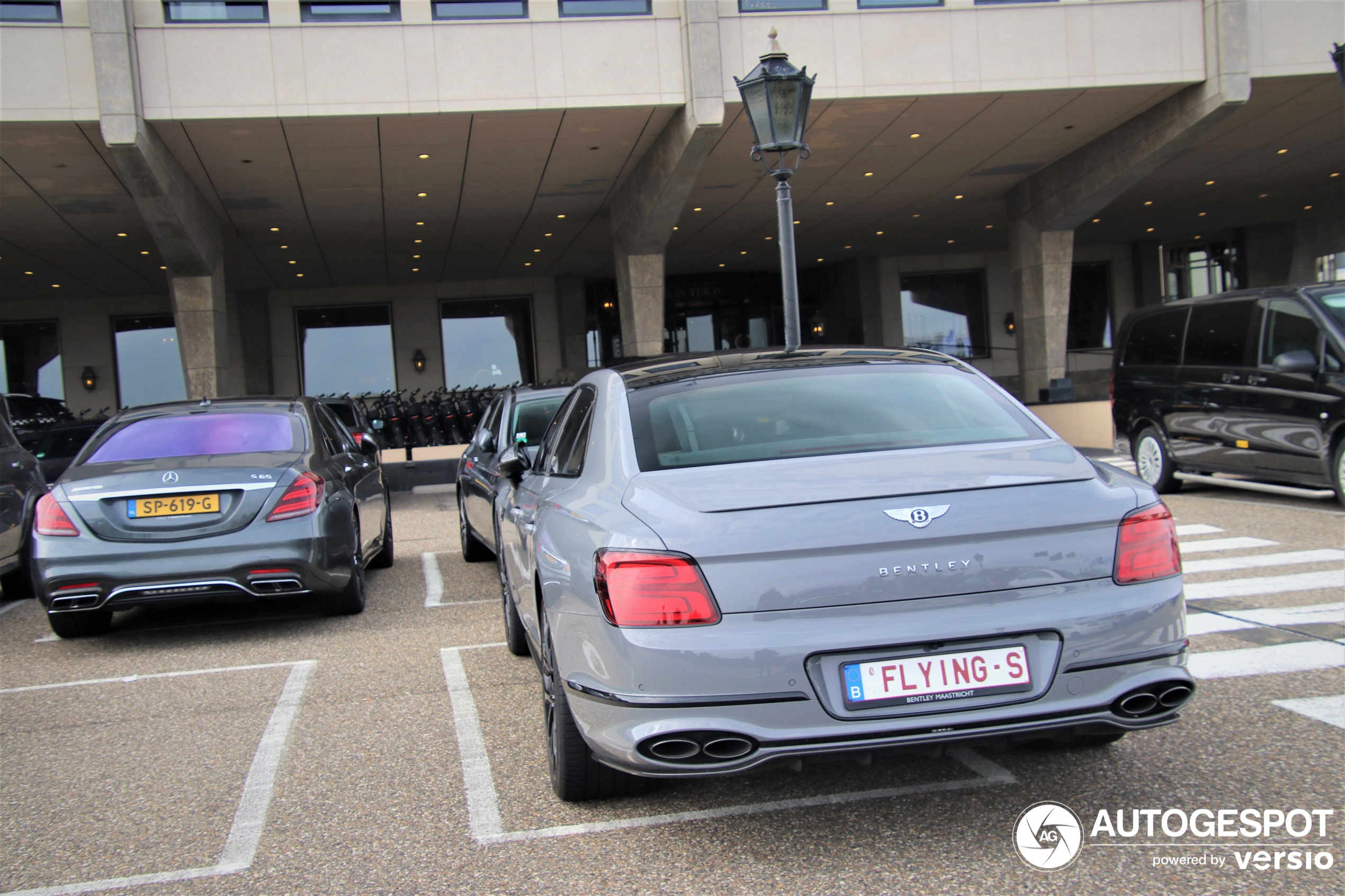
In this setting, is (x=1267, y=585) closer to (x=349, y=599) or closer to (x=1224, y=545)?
(x=1224, y=545)

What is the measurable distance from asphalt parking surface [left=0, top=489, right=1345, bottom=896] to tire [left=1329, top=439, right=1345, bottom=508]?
4.13 metres

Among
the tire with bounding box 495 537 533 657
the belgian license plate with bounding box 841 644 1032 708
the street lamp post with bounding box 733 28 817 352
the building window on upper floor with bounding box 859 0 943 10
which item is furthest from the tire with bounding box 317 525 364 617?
the building window on upper floor with bounding box 859 0 943 10

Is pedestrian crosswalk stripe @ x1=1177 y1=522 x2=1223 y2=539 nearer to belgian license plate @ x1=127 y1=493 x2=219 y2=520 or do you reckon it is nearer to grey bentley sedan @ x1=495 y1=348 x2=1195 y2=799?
grey bentley sedan @ x1=495 y1=348 x2=1195 y2=799

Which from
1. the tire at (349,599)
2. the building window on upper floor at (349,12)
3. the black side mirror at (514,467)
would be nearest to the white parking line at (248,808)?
the tire at (349,599)

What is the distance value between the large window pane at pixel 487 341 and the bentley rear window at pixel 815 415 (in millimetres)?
31755

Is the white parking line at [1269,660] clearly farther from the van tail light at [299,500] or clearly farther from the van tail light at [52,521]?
the van tail light at [52,521]

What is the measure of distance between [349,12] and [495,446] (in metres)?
11.6

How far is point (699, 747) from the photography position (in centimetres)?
278

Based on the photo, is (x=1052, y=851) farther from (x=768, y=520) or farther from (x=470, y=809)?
(x=470, y=809)

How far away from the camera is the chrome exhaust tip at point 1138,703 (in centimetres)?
288

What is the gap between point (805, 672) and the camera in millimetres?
2742

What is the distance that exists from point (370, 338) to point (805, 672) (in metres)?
34.0

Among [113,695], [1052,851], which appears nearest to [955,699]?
[1052,851]

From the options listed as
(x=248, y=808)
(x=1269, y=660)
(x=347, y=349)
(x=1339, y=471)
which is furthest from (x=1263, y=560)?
(x=347, y=349)
